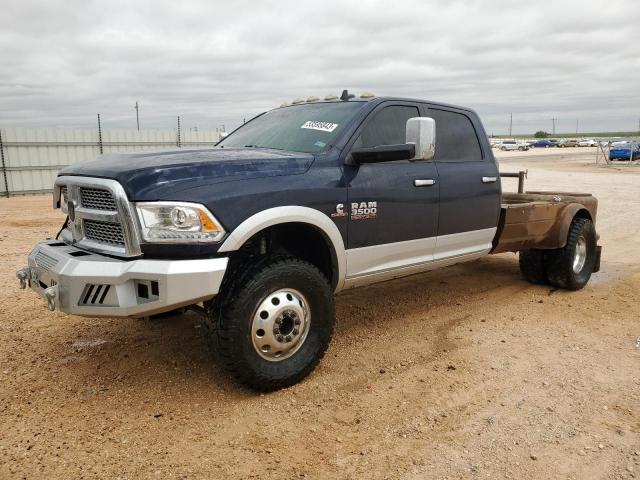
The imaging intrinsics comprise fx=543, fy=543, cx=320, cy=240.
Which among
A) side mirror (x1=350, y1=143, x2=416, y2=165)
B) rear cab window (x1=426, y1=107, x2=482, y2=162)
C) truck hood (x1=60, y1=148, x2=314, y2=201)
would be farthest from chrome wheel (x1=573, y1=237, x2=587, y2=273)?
truck hood (x1=60, y1=148, x2=314, y2=201)

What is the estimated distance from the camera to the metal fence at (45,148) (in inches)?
660

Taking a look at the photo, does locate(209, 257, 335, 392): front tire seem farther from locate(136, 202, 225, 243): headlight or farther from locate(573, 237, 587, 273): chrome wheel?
locate(573, 237, 587, 273): chrome wheel

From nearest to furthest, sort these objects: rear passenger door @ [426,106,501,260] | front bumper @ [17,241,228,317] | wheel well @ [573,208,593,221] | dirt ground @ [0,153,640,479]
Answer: dirt ground @ [0,153,640,479] < front bumper @ [17,241,228,317] < rear passenger door @ [426,106,501,260] < wheel well @ [573,208,593,221]

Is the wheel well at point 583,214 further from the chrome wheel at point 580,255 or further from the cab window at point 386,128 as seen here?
the cab window at point 386,128

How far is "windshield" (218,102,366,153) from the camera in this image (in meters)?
→ 4.06

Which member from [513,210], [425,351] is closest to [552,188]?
[513,210]

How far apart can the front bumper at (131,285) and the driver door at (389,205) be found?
1201 millimetres

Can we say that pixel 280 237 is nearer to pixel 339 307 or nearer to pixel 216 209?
pixel 216 209

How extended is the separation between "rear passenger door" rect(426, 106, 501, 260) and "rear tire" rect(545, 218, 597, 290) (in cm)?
119

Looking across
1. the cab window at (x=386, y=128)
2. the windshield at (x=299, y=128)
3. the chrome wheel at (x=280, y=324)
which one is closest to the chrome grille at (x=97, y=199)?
the chrome wheel at (x=280, y=324)

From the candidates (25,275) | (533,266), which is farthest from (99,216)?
(533,266)

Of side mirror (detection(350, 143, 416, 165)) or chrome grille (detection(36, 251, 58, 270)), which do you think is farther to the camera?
side mirror (detection(350, 143, 416, 165))

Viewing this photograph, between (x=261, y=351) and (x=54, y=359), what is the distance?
68.3 inches

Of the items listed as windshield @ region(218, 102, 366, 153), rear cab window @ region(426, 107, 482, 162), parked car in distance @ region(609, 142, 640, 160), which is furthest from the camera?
parked car in distance @ region(609, 142, 640, 160)
